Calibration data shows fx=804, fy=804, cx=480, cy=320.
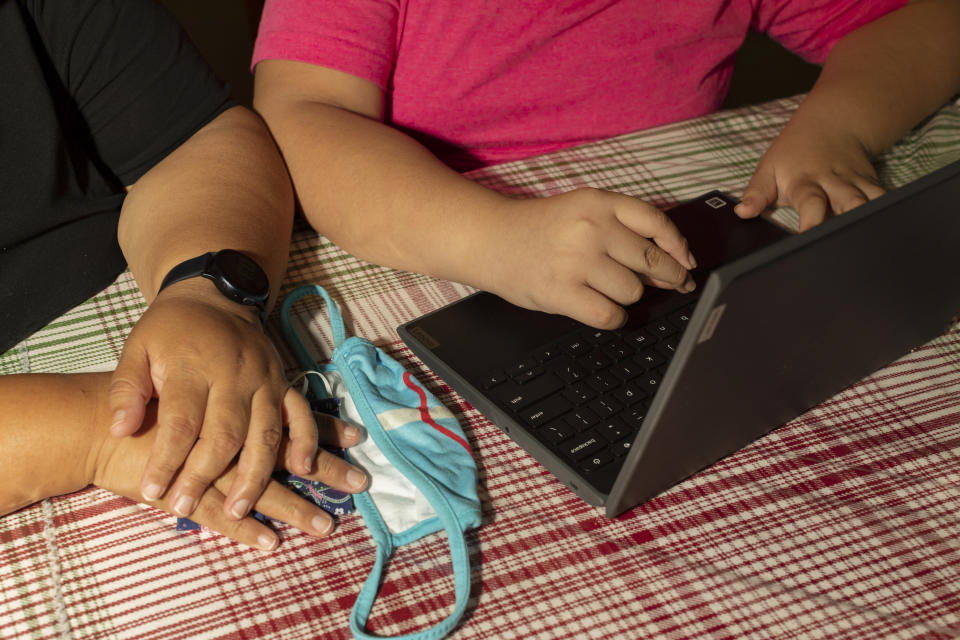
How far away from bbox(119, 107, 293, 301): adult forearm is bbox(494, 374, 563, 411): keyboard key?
0.23 metres

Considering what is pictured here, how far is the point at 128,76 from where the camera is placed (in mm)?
773

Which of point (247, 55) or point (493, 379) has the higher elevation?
point (493, 379)

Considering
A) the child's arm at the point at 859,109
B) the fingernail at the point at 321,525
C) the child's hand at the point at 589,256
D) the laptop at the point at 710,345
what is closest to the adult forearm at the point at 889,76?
the child's arm at the point at 859,109

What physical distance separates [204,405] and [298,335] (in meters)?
0.14

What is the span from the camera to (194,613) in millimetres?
486

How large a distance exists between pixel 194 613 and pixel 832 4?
3.55 feet

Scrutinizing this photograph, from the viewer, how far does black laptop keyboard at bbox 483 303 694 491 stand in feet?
1.88

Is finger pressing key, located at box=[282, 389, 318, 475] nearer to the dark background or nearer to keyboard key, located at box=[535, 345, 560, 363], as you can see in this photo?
keyboard key, located at box=[535, 345, 560, 363]

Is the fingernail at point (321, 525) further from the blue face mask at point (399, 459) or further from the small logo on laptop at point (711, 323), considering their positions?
the small logo on laptop at point (711, 323)

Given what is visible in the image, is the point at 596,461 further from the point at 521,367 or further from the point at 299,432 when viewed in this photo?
the point at 299,432

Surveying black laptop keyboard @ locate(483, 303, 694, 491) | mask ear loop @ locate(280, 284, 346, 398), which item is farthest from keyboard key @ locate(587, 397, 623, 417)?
mask ear loop @ locate(280, 284, 346, 398)

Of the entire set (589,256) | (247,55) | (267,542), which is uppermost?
(589,256)

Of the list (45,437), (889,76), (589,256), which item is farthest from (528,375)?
(889,76)

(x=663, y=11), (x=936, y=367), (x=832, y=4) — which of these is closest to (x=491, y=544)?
(x=936, y=367)
